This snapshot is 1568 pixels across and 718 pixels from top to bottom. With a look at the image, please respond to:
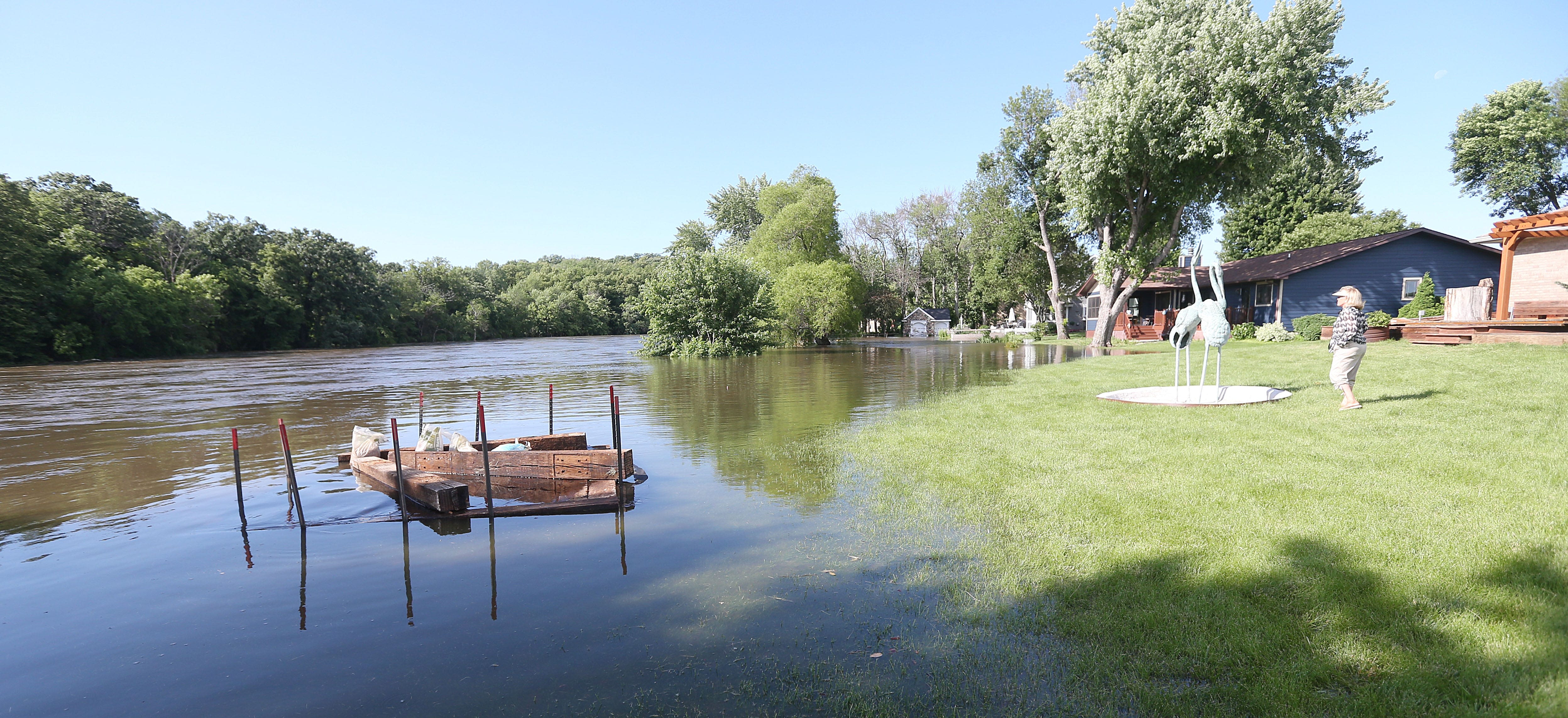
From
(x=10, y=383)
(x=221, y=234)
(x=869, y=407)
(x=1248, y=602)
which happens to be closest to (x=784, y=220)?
(x=869, y=407)

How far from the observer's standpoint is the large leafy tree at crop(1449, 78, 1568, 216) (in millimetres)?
43812

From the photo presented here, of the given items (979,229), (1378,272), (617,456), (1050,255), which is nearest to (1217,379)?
(617,456)

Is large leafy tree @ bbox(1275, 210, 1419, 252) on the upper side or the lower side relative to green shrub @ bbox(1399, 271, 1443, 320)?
upper

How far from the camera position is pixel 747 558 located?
257 inches

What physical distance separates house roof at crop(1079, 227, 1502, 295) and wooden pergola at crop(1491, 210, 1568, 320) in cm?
400

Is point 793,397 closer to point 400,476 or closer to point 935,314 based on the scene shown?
point 400,476

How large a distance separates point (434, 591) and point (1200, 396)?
12.2 metres

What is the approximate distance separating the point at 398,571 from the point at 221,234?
78.0 meters

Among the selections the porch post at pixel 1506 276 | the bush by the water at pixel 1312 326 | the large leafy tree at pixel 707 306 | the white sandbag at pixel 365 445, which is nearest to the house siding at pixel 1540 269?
the porch post at pixel 1506 276

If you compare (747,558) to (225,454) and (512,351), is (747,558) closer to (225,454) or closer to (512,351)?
(225,454)

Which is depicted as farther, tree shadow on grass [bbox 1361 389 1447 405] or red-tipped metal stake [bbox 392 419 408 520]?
tree shadow on grass [bbox 1361 389 1447 405]

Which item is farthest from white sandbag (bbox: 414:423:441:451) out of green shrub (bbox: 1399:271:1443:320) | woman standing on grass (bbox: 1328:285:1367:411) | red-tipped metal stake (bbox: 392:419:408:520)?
green shrub (bbox: 1399:271:1443:320)

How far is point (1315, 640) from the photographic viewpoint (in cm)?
402

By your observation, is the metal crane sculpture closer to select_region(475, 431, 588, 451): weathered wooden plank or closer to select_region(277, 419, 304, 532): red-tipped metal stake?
select_region(475, 431, 588, 451): weathered wooden plank
